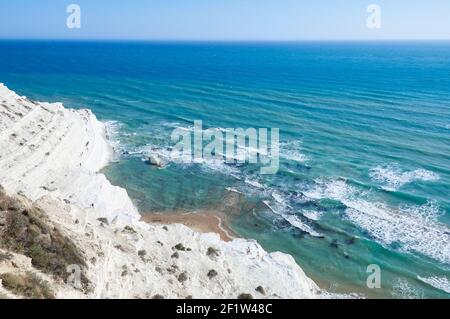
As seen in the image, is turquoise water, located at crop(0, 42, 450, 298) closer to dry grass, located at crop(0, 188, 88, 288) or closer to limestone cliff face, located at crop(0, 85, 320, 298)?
limestone cliff face, located at crop(0, 85, 320, 298)

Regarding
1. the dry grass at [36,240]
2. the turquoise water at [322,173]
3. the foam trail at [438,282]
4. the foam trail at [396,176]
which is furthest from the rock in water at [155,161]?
the foam trail at [438,282]

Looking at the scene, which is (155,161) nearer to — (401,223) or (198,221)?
(198,221)

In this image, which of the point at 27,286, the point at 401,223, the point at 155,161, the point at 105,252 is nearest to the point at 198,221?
the point at 155,161

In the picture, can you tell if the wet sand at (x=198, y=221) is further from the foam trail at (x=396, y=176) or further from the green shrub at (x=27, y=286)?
the green shrub at (x=27, y=286)

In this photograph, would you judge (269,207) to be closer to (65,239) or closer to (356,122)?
(65,239)

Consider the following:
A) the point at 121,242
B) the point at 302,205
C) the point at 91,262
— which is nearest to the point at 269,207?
the point at 302,205

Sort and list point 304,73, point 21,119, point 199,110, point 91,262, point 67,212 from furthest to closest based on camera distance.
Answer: point 304,73 < point 199,110 < point 21,119 < point 67,212 < point 91,262
